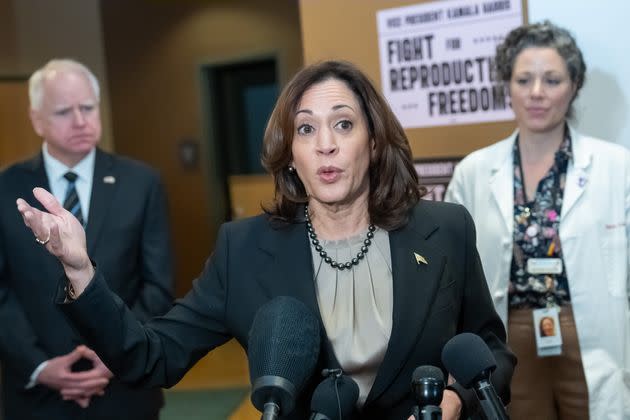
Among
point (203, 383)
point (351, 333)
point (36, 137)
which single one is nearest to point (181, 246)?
point (36, 137)

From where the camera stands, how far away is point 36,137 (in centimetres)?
711

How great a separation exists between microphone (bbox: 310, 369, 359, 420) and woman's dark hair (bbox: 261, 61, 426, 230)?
1.95 ft

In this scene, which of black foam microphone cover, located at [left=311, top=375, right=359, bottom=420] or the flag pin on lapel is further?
the flag pin on lapel

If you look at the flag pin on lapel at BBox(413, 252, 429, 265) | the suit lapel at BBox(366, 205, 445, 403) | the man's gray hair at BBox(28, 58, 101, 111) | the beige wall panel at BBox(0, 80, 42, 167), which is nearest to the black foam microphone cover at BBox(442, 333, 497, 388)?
the suit lapel at BBox(366, 205, 445, 403)

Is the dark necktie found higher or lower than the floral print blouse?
higher

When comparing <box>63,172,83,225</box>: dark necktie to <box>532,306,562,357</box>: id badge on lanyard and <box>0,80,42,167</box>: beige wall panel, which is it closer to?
<box>532,306,562,357</box>: id badge on lanyard

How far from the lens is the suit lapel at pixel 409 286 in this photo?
1693 millimetres

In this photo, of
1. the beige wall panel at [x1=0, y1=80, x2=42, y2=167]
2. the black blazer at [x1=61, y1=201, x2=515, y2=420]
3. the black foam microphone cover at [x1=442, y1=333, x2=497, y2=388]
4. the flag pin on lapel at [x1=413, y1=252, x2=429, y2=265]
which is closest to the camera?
the black foam microphone cover at [x1=442, y1=333, x2=497, y2=388]

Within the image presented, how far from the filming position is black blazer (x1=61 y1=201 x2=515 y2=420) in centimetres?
169

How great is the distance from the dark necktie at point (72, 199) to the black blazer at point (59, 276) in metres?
0.06

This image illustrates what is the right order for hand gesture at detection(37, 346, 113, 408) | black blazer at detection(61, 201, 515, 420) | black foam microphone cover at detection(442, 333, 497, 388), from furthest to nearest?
hand gesture at detection(37, 346, 113, 408)
black blazer at detection(61, 201, 515, 420)
black foam microphone cover at detection(442, 333, 497, 388)

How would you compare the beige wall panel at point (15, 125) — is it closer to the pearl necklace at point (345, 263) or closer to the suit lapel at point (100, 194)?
the suit lapel at point (100, 194)

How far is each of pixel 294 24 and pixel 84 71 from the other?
545 centimetres

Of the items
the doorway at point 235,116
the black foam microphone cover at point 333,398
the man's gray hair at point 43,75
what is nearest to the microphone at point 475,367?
the black foam microphone cover at point 333,398
